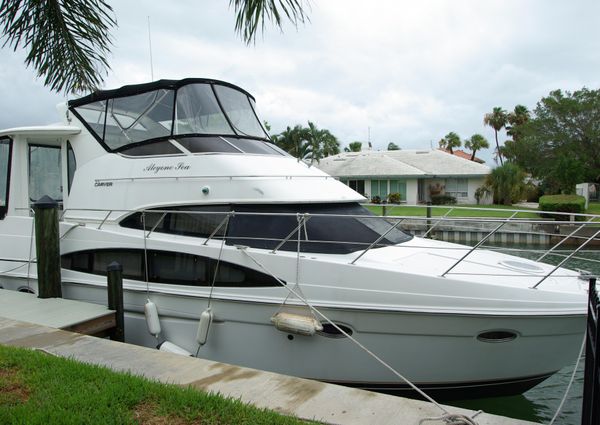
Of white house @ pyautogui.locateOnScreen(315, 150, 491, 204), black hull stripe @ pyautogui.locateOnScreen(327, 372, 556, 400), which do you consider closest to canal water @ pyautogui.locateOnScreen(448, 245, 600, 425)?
black hull stripe @ pyautogui.locateOnScreen(327, 372, 556, 400)

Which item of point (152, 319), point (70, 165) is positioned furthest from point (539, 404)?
point (70, 165)

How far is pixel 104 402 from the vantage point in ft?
10.3

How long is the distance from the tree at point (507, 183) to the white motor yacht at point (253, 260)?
25782mm

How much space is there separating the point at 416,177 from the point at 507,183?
18.4 ft

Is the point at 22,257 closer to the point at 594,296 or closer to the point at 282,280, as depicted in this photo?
the point at 282,280

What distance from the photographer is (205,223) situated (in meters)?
5.77

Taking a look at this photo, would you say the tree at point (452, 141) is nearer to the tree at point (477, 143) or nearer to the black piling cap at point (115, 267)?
the tree at point (477, 143)

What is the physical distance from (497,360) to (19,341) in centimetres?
474

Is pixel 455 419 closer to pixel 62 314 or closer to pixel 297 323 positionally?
pixel 297 323

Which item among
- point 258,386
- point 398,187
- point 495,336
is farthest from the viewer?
point 398,187

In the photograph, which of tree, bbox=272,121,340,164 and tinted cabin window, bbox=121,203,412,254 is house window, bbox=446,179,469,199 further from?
tinted cabin window, bbox=121,203,412,254

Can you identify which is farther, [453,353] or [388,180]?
[388,180]

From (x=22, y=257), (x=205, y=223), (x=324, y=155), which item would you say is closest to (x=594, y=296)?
(x=205, y=223)

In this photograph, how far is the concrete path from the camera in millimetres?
3229
